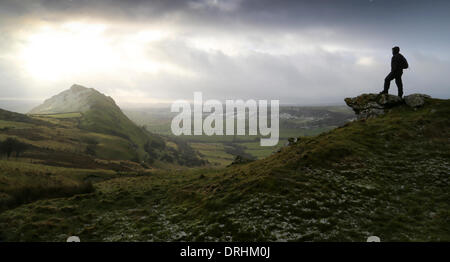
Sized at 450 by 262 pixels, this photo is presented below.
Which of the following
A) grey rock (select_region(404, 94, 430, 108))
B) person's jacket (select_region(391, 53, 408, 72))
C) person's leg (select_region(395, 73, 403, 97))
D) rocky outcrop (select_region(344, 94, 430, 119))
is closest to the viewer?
person's jacket (select_region(391, 53, 408, 72))

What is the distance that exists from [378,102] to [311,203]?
2430cm

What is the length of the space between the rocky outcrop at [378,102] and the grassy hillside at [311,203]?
114 inches

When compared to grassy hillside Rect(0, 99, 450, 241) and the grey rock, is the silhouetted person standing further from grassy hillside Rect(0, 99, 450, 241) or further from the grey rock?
grassy hillside Rect(0, 99, 450, 241)

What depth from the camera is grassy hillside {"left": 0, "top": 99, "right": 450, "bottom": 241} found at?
1340 cm

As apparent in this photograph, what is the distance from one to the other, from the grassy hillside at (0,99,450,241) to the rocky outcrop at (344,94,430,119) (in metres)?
2.91

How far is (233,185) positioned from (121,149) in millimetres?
144538

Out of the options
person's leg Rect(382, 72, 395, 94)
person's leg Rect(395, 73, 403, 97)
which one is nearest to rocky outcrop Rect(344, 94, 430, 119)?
person's leg Rect(382, 72, 395, 94)

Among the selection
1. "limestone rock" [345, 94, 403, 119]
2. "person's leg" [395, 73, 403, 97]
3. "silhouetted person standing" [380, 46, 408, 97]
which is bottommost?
"limestone rock" [345, 94, 403, 119]

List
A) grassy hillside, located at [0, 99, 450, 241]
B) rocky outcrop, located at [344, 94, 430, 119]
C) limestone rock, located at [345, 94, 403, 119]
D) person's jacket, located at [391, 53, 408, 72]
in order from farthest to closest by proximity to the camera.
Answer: limestone rock, located at [345, 94, 403, 119] < rocky outcrop, located at [344, 94, 430, 119] < person's jacket, located at [391, 53, 408, 72] < grassy hillside, located at [0, 99, 450, 241]

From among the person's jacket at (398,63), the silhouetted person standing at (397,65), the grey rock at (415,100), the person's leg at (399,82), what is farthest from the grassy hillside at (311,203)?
the person's jacket at (398,63)

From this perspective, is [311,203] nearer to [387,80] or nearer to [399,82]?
[399,82]

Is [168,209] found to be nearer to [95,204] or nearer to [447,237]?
[95,204]

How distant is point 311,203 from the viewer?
1560 cm
